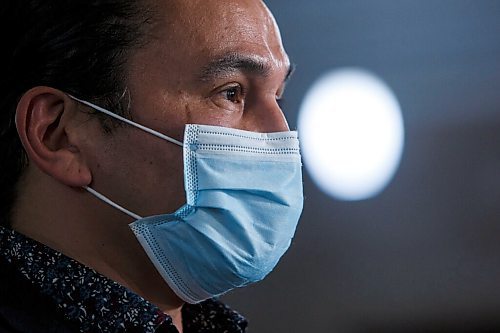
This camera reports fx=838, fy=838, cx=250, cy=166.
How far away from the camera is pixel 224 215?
142 centimetres

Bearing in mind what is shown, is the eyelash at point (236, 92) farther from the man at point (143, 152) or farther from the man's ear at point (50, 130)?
the man's ear at point (50, 130)

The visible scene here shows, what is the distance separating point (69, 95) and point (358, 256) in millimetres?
3137

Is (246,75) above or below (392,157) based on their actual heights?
below

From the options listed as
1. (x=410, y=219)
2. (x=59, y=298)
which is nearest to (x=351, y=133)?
(x=410, y=219)

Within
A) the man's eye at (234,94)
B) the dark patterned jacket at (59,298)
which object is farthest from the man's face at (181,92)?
the dark patterned jacket at (59,298)

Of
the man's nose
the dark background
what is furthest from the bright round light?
the man's nose

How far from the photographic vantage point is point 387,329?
4340mm

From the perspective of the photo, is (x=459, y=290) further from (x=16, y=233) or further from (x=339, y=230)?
(x=16, y=233)

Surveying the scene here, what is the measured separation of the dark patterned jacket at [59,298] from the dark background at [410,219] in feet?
9.42

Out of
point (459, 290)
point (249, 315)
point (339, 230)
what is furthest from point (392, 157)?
point (249, 315)

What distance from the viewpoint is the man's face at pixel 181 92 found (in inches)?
55.9

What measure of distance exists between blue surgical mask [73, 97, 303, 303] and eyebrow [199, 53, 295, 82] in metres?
0.10

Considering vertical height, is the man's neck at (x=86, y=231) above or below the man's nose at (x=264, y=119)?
below

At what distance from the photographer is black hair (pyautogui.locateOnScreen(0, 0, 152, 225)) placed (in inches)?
56.6
